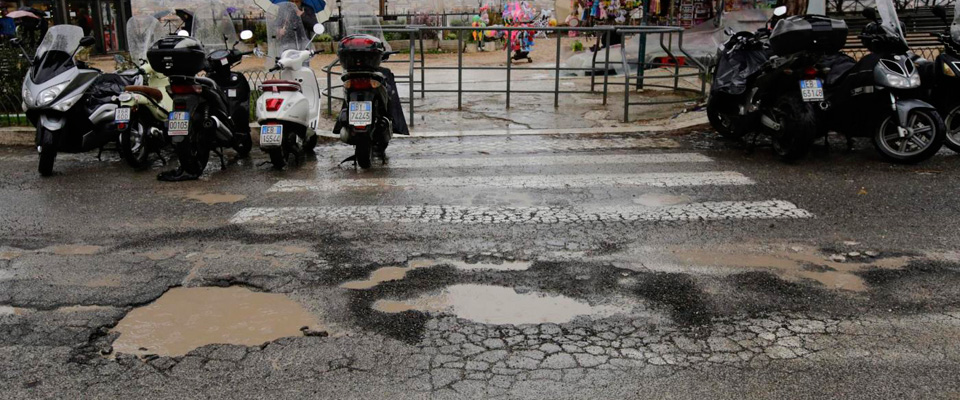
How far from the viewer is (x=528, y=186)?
7.20 metres

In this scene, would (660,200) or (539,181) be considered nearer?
(660,200)

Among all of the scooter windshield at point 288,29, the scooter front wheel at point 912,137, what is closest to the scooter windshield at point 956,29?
the scooter front wheel at point 912,137

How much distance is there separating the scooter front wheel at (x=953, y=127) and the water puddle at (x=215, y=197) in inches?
265

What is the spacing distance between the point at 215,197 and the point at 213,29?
12.4ft

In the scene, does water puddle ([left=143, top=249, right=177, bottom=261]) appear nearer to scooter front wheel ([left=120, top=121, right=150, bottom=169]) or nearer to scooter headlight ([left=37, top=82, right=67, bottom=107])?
scooter front wheel ([left=120, top=121, right=150, bottom=169])

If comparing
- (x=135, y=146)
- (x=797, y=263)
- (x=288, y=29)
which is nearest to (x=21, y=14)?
(x=135, y=146)

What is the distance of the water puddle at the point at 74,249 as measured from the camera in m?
5.34

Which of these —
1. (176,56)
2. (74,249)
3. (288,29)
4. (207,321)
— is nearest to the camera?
(207,321)

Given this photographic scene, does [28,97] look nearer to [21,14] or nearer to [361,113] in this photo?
[21,14]

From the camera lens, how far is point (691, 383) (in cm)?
344

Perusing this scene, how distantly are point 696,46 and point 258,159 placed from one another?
8.75 meters

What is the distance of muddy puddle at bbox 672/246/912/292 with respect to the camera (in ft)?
15.3

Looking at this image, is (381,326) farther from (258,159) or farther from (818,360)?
(258,159)

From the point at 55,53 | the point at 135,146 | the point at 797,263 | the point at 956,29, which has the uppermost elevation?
the point at 956,29
